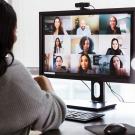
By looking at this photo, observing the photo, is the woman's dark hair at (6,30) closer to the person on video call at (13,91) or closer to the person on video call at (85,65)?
the person on video call at (13,91)

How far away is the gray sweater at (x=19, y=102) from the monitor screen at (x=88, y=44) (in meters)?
0.57

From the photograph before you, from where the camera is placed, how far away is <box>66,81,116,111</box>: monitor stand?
67.4 inches

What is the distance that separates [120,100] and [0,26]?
109 cm

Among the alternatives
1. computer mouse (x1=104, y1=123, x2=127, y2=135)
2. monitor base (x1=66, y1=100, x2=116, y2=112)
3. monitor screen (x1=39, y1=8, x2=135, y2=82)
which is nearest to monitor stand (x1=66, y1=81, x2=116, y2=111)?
monitor base (x1=66, y1=100, x2=116, y2=112)

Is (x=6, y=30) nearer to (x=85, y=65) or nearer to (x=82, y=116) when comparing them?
(x=82, y=116)

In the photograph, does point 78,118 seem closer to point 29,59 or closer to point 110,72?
point 110,72

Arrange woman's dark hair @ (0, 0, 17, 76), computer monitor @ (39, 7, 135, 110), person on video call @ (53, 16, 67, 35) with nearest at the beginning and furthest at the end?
1. woman's dark hair @ (0, 0, 17, 76)
2. computer monitor @ (39, 7, 135, 110)
3. person on video call @ (53, 16, 67, 35)

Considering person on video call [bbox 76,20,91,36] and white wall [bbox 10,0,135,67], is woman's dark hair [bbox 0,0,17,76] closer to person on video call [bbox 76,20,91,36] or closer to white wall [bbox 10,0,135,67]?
person on video call [bbox 76,20,91,36]

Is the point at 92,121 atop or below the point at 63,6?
below

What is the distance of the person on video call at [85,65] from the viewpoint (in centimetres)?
175

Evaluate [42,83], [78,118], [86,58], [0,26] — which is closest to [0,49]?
[0,26]

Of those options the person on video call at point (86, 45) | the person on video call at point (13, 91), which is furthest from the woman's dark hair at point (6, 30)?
the person on video call at point (86, 45)

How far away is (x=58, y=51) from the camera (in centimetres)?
184

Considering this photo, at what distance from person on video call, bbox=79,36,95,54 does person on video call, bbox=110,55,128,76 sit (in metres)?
0.12
